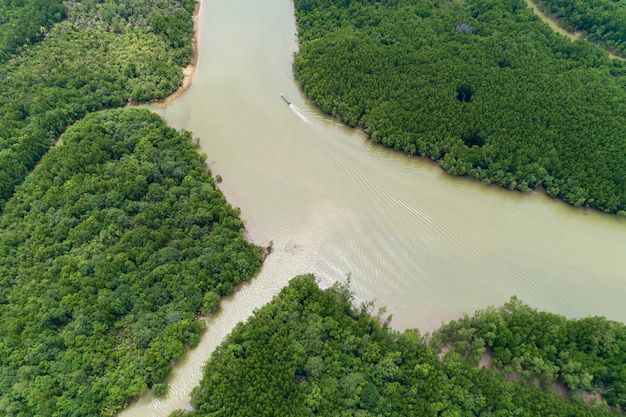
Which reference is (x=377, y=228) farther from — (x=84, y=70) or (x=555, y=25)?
(x=555, y=25)

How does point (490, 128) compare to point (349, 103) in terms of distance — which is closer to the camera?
point (490, 128)

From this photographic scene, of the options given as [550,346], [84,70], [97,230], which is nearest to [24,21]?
[84,70]

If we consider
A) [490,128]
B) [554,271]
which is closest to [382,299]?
[554,271]

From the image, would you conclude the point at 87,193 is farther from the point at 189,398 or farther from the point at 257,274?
the point at 189,398

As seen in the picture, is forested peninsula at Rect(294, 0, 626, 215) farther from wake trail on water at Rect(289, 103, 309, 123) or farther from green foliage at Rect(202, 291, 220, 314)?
green foliage at Rect(202, 291, 220, 314)

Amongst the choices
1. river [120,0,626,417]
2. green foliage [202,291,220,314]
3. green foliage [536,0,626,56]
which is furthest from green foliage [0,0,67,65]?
green foliage [536,0,626,56]

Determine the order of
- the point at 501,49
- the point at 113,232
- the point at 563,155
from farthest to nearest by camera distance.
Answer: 1. the point at 501,49
2. the point at 563,155
3. the point at 113,232

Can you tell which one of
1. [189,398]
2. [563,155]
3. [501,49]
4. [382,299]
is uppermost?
[501,49]
